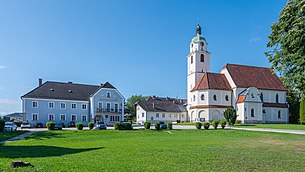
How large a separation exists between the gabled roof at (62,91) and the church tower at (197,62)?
905 inches

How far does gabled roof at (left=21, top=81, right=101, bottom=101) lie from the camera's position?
168 ft

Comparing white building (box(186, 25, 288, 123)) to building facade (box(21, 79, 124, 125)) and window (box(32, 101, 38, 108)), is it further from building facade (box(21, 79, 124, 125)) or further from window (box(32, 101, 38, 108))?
window (box(32, 101, 38, 108))

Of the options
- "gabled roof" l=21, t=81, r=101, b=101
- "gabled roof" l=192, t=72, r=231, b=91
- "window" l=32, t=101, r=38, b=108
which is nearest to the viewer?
"window" l=32, t=101, r=38, b=108

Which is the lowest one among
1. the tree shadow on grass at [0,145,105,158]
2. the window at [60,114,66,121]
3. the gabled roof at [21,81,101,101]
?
the window at [60,114,66,121]

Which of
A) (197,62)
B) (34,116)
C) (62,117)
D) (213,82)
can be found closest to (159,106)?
(197,62)

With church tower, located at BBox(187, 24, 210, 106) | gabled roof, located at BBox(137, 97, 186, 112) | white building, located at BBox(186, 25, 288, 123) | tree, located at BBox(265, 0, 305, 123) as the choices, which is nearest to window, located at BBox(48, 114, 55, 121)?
gabled roof, located at BBox(137, 97, 186, 112)

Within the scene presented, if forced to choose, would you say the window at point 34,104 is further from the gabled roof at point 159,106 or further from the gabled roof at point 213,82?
the gabled roof at point 213,82

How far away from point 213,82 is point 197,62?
7.66 meters

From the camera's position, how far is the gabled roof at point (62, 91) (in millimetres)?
51112

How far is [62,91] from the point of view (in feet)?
178

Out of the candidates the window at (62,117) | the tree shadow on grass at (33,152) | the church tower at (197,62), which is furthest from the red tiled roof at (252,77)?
the tree shadow on grass at (33,152)

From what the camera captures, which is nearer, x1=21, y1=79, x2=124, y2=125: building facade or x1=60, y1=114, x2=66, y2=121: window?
x1=21, y1=79, x2=124, y2=125: building facade

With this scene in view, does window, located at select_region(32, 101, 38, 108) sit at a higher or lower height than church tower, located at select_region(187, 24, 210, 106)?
lower

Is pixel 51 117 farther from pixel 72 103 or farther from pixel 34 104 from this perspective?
pixel 72 103
